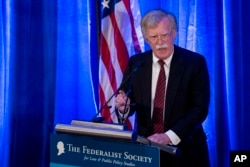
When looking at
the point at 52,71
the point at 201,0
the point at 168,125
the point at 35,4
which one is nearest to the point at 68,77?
the point at 52,71

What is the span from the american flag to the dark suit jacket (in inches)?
31.9

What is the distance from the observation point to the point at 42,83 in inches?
122

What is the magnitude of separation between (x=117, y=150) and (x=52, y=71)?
1.82 meters

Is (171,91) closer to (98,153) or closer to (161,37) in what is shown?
(161,37)

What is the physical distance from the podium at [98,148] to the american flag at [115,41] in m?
1.30

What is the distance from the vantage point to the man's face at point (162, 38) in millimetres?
1889

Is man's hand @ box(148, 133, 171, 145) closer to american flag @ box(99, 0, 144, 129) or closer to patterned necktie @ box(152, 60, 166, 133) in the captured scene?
patterned necktie @ box(152, 60, 166, 133)

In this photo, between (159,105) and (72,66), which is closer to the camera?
(159,105)

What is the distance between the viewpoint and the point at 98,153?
142 cm

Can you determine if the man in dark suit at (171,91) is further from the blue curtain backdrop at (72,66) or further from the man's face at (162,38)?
the blue curtain backdrop at (72,66)

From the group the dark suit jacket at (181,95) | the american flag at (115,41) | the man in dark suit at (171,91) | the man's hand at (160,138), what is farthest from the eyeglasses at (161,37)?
the american flag at (115,41)

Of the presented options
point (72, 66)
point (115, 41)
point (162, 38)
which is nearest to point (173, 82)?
point (162, 38)

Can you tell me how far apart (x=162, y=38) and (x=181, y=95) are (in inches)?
11.4

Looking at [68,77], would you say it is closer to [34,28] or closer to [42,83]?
[42,83]
